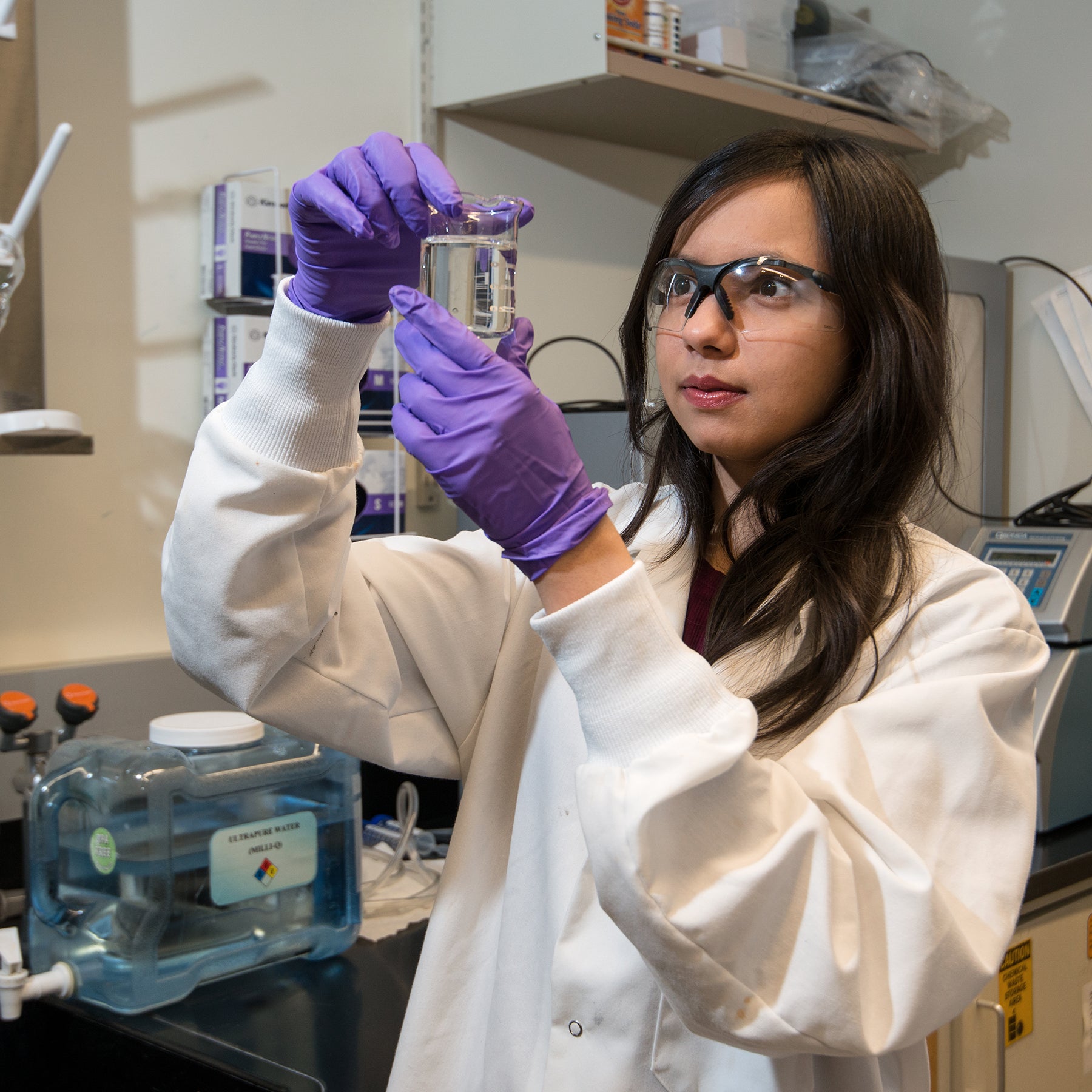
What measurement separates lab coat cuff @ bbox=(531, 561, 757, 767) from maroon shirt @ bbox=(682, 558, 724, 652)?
0.26m

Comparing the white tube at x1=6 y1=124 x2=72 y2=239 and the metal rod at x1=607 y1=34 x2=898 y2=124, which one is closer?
the white tube at x1=6 y1=124 x2=72 y2=239

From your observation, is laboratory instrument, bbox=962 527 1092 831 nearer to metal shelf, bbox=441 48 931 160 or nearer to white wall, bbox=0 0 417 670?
metal shelf, bbox=441 48 931 160

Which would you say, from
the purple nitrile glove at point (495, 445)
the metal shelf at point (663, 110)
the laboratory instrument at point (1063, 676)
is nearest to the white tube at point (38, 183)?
the purple nitrile glove at point (495, 445)

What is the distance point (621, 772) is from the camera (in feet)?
2.40

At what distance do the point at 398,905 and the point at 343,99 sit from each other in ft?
4.52

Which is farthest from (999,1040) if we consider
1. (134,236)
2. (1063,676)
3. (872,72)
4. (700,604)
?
(872,72)

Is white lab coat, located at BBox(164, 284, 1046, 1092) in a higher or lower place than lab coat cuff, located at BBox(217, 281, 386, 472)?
lower

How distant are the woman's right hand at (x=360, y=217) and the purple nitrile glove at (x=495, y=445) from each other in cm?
9

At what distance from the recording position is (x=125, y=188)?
1706 millimetres

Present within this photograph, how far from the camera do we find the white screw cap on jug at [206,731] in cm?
140

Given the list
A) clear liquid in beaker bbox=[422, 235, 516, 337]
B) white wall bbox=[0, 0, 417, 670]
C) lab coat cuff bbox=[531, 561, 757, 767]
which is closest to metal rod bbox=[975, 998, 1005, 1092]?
lab coat cuff bbox=[531, 561, 757, 767]

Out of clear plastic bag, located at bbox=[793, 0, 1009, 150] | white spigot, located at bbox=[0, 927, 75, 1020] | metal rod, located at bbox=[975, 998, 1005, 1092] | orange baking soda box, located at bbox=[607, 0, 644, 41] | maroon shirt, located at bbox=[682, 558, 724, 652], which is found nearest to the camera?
maroon shirt, located at bbox=[682, 558, 724, 652]

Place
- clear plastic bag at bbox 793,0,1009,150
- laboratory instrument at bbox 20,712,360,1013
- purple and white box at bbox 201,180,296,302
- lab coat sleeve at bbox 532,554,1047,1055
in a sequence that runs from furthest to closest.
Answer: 1. clear plastic bag at bbox 793,0,1009,150
2. purple and white box at bbox 201,180,296,302
3. laboratory instrument at bbox 20,712,360,1013
4. lab coat sleeve at bbox 532,554,1047,1055

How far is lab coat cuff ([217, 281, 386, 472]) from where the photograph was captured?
2.94 ft
